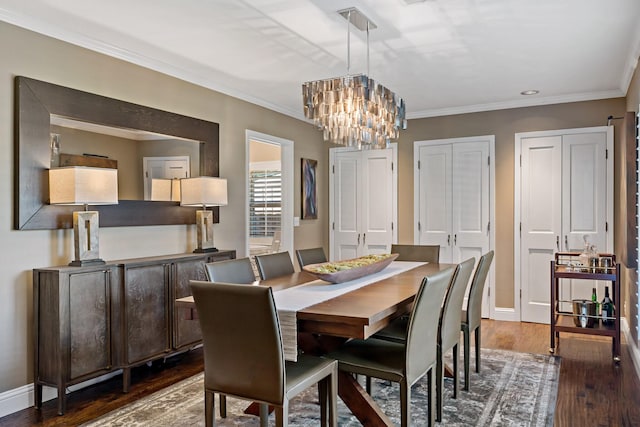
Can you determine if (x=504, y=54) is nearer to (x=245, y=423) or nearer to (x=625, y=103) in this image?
(x=625, y=103)

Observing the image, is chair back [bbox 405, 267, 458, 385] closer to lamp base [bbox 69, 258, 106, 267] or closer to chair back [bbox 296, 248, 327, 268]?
chair back [bbox 296, 248, 327, 268]

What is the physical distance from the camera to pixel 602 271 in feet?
12.7

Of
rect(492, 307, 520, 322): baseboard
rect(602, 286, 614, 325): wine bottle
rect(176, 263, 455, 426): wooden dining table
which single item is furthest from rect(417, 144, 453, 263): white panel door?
rect(176, 263, 455, 426): wooden dining table

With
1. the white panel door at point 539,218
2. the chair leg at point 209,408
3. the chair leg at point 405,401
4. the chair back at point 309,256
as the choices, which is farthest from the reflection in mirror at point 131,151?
the white panel door at point 539,218

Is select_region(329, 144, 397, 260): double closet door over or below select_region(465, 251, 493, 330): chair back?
over

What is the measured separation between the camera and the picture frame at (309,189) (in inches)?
227

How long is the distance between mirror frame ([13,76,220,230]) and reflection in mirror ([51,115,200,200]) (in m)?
0.05

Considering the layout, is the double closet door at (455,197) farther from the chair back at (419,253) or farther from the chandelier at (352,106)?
the chandelier at (352,106)

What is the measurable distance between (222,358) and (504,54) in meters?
2.97

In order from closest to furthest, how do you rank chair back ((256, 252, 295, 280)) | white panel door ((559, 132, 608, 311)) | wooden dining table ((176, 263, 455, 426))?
wooden dining table ((176, 263, 455, 426)) < chair back ((256, 252, 295, 280)) < white panel door ((559, 132, 608, 311))

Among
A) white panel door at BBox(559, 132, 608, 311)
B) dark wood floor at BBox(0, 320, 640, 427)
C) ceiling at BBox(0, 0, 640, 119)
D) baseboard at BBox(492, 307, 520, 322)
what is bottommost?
dark wood floor at BBox(0, 320, 640, 427)

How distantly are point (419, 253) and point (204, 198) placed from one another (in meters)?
1.94

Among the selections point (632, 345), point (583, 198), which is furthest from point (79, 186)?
point (583, 198)

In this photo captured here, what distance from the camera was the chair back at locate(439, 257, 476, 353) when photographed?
2.67m
